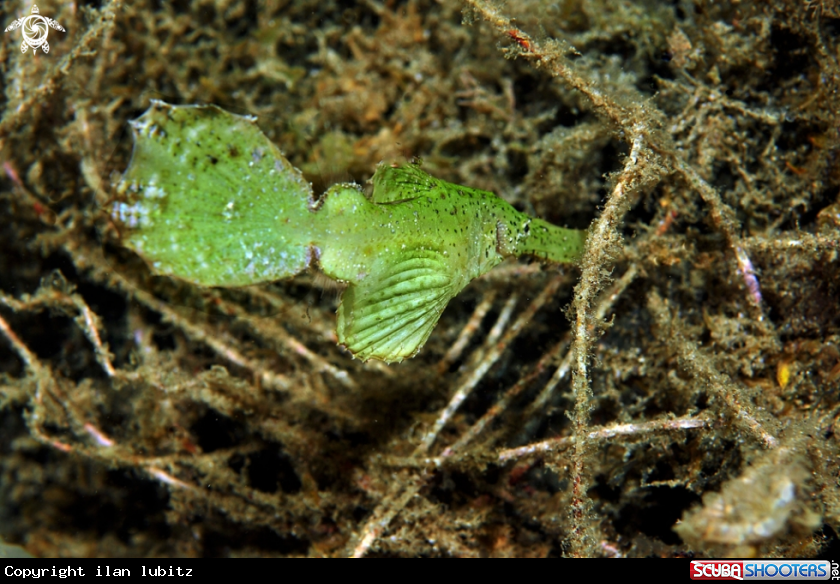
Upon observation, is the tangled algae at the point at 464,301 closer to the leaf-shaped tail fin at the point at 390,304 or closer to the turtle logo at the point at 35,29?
the turtle logo at the point at 35,29

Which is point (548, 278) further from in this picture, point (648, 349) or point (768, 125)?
point (768, 125)

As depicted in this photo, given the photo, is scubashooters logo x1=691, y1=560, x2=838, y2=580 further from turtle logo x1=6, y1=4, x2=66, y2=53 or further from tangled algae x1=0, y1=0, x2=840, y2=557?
turtle logo x1=6, y1=4, x2=66, y2=53

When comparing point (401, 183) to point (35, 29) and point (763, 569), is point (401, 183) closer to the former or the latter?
point (763, 569)

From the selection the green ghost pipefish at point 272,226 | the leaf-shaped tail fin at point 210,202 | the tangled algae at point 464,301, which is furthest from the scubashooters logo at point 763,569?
the leaf-shaped tail fin at point 210,202

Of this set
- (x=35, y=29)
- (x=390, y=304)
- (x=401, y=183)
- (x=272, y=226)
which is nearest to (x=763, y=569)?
(x=390, y=304)

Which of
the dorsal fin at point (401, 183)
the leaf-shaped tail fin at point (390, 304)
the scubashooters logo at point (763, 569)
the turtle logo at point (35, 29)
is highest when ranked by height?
the turtle logo at point (35, 29)

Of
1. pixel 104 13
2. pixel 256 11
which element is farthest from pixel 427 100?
pixel 104 13

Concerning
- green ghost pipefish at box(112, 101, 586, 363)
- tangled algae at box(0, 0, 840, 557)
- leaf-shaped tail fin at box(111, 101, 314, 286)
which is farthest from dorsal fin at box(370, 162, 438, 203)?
leaf-shaped tail fin at box(111, 101, 314, 286)
